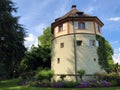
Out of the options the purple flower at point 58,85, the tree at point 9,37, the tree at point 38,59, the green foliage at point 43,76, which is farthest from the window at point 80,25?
the purple flower at point 58,85

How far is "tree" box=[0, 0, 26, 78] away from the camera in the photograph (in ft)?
92.8

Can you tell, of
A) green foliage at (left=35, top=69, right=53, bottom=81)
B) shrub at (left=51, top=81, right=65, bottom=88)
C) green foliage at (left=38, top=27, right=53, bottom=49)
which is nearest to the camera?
shrub at (left=51, top=81, right=65, bottom=88)

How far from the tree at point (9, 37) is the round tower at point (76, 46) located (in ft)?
21.1

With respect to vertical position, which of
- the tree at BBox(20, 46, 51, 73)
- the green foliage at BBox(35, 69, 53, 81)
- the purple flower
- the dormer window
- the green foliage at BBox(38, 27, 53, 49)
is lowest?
the purple flower

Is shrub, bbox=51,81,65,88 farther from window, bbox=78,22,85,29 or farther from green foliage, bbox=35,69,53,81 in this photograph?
window, bbox=78,22,85,29

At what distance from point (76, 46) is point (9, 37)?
1037 centimetres

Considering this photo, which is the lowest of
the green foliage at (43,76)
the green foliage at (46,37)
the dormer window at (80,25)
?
the green foliage at (43,76)

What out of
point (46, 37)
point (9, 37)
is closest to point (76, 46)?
point (9, 37)

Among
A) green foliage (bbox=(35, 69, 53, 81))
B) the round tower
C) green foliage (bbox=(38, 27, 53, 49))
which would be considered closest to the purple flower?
green foliage (bbox=(35, 69, 53, 81))

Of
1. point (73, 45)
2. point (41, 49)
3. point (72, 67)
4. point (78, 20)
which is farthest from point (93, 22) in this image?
point (41, 49)

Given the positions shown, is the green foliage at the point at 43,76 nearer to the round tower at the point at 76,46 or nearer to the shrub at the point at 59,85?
the shrub at the point at 59,85

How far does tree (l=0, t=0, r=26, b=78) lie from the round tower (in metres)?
6.43

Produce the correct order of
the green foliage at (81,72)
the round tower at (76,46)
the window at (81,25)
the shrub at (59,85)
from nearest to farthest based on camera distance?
the shrub at (59,85), the green foliage at (81,72), the round tower at (76,46), the window at (81,25)

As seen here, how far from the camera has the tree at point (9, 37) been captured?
28277mm
